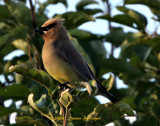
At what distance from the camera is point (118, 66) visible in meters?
4.11

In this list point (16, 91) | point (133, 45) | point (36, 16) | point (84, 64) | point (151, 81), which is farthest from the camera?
point (151, 81)

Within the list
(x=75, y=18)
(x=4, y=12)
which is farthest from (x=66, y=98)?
(x=4, y=12)

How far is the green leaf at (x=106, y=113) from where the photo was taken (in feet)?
7.66

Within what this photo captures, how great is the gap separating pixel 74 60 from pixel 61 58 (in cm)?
14

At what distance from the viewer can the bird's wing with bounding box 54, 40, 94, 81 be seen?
3.55m

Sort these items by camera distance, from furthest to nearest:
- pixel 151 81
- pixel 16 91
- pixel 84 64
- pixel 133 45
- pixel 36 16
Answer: pixel 151 81, pixel 133 45, pixel 36 16, pixel 84 64, pixel 16 91

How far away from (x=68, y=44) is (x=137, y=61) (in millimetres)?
1210

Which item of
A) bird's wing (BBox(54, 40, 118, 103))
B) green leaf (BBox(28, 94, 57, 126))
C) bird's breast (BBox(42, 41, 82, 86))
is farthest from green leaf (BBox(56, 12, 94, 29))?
green leaf (BBox(28, 94, 57, 126))

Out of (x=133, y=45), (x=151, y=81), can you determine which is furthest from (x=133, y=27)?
(x=151, y=81)

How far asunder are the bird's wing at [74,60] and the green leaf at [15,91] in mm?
720

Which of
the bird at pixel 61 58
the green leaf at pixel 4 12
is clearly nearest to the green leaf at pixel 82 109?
the bird at pixel 61 58

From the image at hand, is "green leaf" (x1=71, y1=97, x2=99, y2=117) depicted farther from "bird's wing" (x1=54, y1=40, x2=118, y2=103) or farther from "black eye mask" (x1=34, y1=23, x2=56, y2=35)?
"black eye mask" (x1=34, y1=23, x2=56, y2=35)

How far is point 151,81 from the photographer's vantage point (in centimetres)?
472

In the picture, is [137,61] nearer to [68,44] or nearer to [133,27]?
[133,27]
